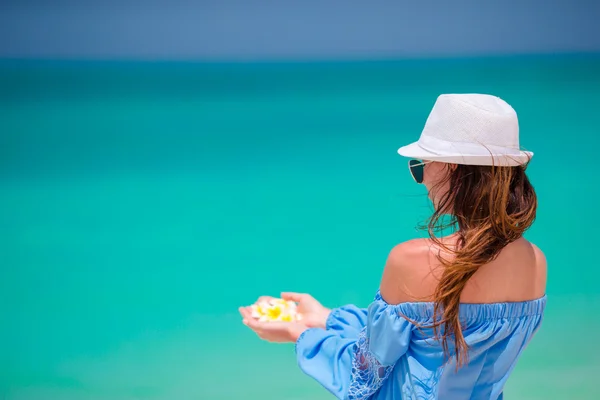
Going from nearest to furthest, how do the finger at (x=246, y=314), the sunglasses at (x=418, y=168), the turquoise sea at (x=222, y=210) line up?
the sunglasses at (x=418, y=168)
the finger at (x=246, y=314)
the turquoise sea at (x=222, y=210)

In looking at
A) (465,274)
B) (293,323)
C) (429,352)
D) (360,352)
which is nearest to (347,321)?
(293,323)

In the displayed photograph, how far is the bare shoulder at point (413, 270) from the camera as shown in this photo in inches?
60.3

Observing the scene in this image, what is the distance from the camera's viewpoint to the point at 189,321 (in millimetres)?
3990

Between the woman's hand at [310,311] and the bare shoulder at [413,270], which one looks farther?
the woman's hand at [310,311]

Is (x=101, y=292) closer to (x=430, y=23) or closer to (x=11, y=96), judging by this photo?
(x=11, y=96)

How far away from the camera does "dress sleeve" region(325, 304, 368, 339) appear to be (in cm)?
188

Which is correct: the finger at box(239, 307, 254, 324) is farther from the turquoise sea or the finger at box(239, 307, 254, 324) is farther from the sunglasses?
the turquoise sea

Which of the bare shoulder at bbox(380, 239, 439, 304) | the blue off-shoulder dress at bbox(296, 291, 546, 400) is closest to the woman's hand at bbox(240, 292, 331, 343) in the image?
the blue off-shoulder dress at bbox(296, 291, 546, 400)

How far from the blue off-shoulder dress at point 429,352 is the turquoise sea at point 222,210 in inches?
71.9

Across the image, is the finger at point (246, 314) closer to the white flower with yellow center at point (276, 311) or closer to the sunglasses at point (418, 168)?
the white flower with yellow center at point (276, 311)

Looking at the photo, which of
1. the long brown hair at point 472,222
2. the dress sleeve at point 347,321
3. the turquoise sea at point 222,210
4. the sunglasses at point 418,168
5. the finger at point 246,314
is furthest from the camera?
the turquoise sea at point 222,210

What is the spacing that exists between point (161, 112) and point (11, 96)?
1.07 metres

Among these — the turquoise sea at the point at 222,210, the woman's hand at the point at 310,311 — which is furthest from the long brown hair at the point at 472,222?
the turquoise sea at the point at 222,210

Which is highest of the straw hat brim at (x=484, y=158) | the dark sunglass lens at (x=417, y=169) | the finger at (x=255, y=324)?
the dark sunglass lens at (x=417, y=169)
